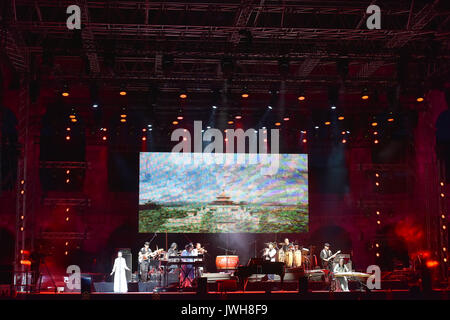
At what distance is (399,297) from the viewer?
38.8 ft

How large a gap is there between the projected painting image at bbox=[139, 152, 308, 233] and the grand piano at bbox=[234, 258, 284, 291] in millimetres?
4918

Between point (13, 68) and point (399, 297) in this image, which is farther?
point (13, 68)

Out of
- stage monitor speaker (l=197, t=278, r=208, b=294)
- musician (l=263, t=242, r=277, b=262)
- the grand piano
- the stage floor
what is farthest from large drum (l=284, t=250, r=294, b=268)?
stage monitor speaker (l=197, t=278, r=208, b=294)

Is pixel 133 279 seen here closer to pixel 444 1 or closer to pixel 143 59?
pixel 143 59

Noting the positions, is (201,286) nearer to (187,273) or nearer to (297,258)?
(187,273)

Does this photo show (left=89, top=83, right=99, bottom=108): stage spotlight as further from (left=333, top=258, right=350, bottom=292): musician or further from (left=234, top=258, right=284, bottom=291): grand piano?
(left=333, top=258, right=350, bottom=292): musician

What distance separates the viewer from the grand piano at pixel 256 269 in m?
13.5

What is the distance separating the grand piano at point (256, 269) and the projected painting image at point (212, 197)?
16.1ft

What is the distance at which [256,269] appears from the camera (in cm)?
1349

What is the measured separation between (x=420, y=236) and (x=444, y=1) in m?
8.58

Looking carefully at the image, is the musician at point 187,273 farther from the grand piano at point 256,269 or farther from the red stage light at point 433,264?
the red stage light at point 433,264

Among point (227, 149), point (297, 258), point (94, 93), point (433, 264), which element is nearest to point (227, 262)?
point (297, 258)

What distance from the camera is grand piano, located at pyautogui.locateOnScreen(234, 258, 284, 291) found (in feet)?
44.3
